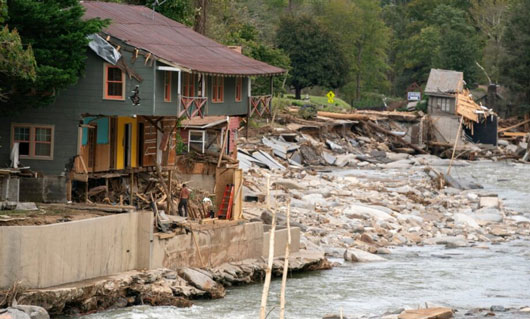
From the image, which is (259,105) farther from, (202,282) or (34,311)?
(34,311)

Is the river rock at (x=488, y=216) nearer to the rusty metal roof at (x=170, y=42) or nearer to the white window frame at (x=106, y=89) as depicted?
the rusty metal roof at (x=170, y=42)

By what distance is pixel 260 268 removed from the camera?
114 feet

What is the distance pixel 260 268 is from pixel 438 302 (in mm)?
6059

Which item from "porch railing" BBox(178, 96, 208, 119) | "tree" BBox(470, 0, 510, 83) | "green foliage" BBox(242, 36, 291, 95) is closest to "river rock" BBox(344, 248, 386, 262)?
"porch railing" BBox(178, 96, 208, 119)

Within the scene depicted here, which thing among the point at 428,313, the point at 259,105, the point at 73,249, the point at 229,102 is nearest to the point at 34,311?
the point at 73,249

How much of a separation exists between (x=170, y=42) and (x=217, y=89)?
3.24m

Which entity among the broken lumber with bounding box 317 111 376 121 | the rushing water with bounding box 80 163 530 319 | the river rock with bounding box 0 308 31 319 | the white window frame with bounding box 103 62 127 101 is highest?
the white window frame with bounding box 103 62 127 101

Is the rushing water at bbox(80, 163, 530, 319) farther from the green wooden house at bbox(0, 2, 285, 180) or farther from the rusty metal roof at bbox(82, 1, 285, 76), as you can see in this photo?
the rusty metal roof at bbox(82, 1, 285, 76)

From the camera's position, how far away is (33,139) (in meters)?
35.8

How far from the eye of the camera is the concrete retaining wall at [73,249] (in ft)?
89.5

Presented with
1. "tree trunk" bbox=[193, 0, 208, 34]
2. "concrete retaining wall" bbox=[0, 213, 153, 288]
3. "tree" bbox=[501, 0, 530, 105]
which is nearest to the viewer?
"concrete retaining wall" bbox=[0, 213, 153, 288]

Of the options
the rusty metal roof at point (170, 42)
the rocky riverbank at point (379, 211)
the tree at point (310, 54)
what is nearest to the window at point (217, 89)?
the rusty metal roof at point (170, 42)

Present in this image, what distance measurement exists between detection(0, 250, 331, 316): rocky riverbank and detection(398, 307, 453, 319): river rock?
5765 mm

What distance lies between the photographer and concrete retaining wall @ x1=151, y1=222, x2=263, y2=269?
32.1 metres
